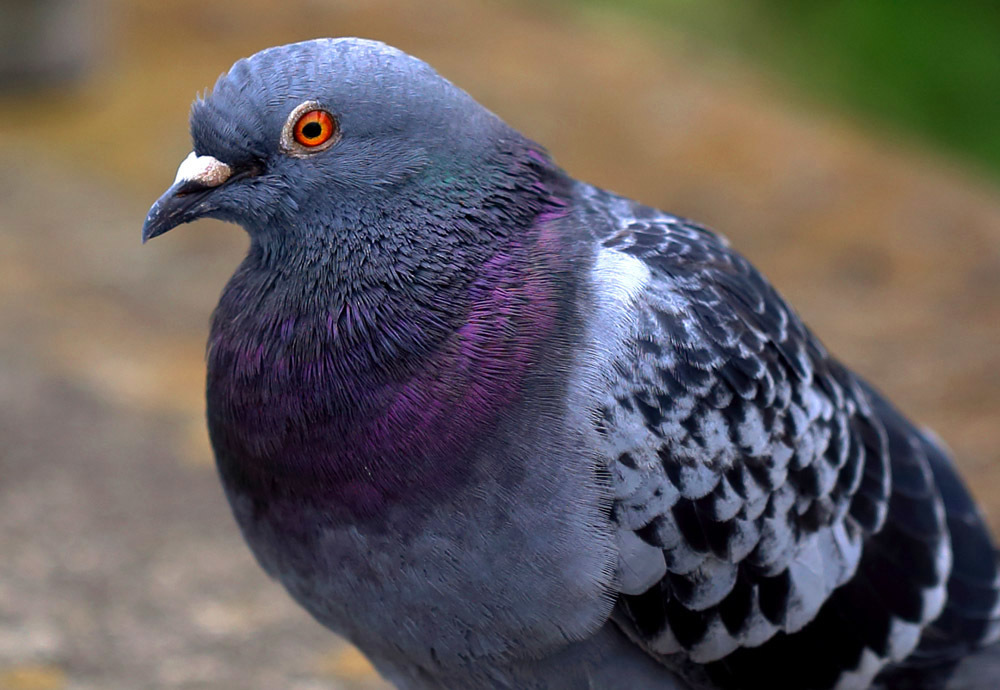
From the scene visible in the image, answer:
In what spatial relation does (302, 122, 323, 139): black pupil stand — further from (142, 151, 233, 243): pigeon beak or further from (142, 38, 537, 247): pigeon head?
(142, 151, 233, 243): pigeon beak

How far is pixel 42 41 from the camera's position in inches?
406

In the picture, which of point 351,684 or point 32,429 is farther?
point 32,429

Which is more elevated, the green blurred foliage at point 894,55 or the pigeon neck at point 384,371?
the green blurred foliage at point 894,55

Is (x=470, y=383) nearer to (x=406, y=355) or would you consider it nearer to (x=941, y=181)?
(x=406, y=355)

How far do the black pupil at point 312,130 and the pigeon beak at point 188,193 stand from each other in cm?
24

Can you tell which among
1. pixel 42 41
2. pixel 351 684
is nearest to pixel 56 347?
pixel 351 684

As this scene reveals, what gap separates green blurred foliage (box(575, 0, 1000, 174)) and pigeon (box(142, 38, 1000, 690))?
8.20 m

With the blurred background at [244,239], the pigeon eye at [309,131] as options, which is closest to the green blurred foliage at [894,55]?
the blurred background at [244,239]

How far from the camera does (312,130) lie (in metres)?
3.31

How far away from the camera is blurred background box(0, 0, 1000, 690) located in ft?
18.0

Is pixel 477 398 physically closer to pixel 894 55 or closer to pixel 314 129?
pixel 314 129

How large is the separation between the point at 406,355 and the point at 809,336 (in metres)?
1.47

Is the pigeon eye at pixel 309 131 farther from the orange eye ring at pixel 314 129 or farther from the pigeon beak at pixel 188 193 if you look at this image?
the pigeon beak at pixel 188 193

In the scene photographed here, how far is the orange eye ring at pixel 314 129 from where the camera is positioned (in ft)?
10.8
